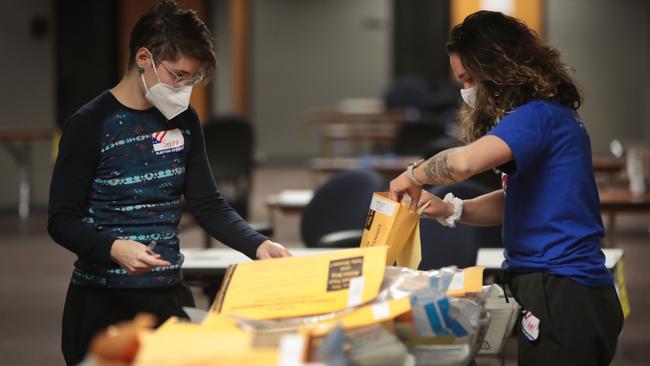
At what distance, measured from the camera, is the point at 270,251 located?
2.56 meters

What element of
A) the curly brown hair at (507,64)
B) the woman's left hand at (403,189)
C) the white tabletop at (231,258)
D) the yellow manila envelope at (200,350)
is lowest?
the white tabletop at (231,258)

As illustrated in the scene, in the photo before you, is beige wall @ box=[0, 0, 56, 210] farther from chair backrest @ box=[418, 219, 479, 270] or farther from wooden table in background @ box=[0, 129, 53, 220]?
chair backrest @ box=[418, 219, 479, 270]

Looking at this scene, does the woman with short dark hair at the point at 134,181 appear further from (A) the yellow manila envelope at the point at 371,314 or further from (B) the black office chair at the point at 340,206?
(B) the black office chair at the point at 340,206

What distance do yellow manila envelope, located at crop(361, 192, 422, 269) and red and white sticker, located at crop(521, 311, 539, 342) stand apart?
1.00 ft

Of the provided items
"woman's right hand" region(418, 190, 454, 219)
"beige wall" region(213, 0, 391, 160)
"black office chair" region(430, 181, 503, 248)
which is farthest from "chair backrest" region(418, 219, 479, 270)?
"beige wall" region(213, 0, 391, 160)

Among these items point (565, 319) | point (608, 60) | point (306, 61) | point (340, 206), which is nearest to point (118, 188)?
point (565, 319)

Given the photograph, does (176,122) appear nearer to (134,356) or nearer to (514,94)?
(514,94)

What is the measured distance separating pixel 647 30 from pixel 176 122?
1585cm

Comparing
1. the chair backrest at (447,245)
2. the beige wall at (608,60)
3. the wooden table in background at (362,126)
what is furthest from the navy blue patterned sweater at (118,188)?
the beige wall at (608,60)

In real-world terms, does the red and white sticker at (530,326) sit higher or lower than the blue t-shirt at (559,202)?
lower

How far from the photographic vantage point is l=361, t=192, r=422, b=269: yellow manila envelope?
2342mm

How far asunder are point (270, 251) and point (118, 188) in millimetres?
385

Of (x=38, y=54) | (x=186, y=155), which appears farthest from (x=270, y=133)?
(x=186, y=155)

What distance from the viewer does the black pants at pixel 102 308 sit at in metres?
2.58
